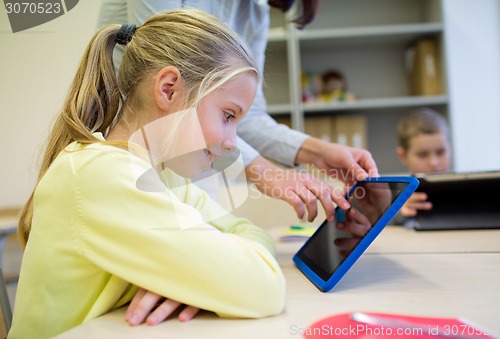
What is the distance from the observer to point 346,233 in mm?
707

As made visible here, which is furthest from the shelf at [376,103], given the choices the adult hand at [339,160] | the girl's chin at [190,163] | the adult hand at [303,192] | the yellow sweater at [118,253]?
the yellow sweater at [118,253]

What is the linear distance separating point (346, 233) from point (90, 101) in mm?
436

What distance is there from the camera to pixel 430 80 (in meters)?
2.21

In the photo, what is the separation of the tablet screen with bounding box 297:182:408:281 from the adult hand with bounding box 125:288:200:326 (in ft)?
0.64

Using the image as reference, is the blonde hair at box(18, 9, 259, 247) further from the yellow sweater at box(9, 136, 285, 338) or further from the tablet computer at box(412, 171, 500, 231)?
the tablet computer at box(412, 171, 500, 231)

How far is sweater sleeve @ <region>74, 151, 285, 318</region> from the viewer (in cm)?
49

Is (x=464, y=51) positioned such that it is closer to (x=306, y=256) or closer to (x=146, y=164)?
(x=306, y=256)

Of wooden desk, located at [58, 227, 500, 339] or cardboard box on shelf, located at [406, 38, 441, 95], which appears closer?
wooden desk, located at [58, 227, 500, 339]

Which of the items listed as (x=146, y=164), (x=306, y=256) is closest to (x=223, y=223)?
(x=306, y=256)

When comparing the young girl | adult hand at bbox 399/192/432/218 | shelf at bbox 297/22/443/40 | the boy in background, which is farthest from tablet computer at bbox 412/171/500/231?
shelf at bbox 297/22/443/40

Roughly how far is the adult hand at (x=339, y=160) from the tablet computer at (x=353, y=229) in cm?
7

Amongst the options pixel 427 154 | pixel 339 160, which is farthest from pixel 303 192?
pixel 427 154

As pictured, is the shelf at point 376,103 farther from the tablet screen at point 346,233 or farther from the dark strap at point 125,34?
the dark strap at point 125,34

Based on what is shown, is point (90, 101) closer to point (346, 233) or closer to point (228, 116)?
point (228, 116)
